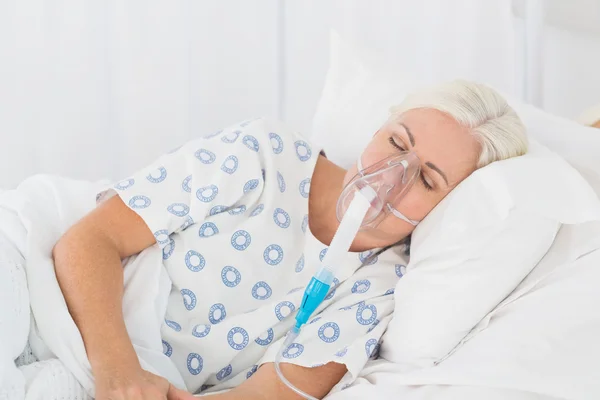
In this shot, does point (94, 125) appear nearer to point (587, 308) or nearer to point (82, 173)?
point (82, 173)

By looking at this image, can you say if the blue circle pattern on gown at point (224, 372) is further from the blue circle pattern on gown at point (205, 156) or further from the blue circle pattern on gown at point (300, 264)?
the blue circle pattern on gown at point (205, 156)

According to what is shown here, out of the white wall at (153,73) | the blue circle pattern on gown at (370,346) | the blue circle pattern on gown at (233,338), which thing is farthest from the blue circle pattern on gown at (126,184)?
the white wall at (153,73)

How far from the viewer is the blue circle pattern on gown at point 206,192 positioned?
1.48 metres

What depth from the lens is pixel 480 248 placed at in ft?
4.34

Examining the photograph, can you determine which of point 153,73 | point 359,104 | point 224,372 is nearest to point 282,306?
point 224,372

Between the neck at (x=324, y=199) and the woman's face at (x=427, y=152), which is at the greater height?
the woman's face at (x=427, y=152)

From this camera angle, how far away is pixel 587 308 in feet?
4.09

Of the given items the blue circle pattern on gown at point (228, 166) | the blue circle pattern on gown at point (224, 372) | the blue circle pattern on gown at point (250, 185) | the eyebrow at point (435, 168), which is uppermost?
the eyebrow at point (435, 168)

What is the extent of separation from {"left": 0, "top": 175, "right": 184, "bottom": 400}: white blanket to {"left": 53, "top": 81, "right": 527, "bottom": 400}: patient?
0.12 ft

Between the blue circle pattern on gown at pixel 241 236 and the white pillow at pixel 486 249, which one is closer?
the white pillow at pixel 486 249

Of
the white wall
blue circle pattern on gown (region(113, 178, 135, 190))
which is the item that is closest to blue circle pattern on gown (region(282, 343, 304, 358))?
blue circle pattern on gown (region(113, 178, 135, 190))

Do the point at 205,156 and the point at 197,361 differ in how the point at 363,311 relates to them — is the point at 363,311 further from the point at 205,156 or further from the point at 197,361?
the point at 205,156

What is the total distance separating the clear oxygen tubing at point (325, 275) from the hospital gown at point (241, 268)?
0.04 m

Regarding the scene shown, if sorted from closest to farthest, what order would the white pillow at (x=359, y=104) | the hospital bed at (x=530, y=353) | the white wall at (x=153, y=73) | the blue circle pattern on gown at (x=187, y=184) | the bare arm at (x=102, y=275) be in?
the hospital bed at (x=530, y=353) → the bare arm at (x=102, y=275) → the blue circle pattern on gown at (x=187, y=184) → the white pillow at (x=359, y=104) → the white wall at (x=153, y=73)
